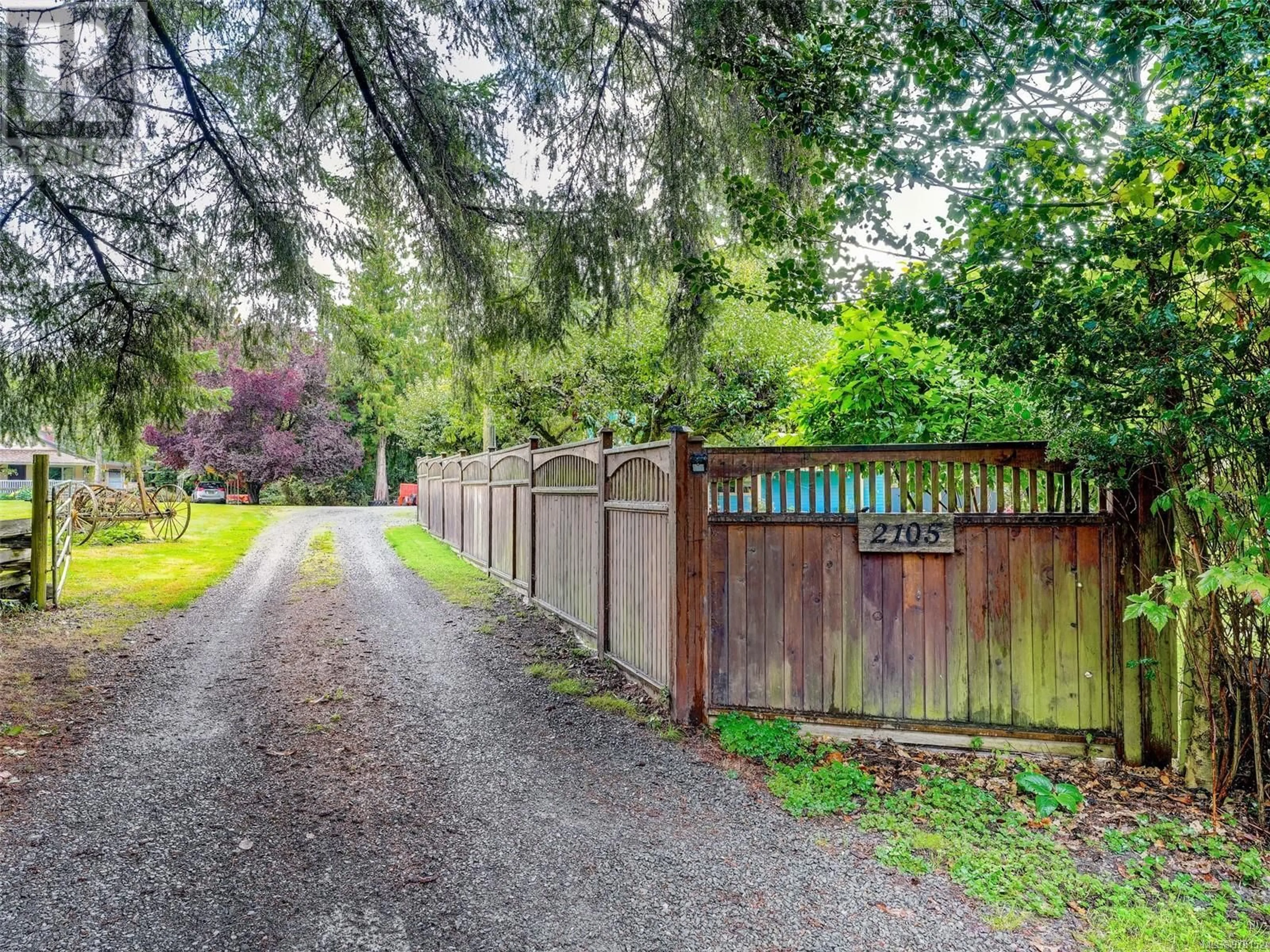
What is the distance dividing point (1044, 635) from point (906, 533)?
Answer: 33.5 inches

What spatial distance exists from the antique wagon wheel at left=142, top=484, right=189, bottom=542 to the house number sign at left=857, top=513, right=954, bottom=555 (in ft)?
40.9

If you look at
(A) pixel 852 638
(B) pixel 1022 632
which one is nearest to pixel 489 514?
(A) pixel 852 638

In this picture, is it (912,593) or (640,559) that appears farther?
(640,559)

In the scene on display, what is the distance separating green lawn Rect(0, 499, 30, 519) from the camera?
42.8ft

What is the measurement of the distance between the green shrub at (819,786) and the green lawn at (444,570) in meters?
4.76

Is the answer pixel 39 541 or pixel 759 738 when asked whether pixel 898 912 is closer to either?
pixel 759 738

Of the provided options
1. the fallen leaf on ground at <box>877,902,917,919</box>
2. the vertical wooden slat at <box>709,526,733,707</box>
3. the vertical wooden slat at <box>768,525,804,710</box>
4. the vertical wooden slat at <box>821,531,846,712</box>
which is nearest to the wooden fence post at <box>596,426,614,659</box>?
the vertical wooden slat at <box>709,526,733,707</box>

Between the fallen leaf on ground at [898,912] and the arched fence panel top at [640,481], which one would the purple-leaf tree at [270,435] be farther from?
the fallen leaf on ground at [898,912]

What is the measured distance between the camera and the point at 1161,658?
3381mm

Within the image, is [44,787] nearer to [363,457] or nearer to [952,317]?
[952,317]

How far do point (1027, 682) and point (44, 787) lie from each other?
4760 millimetres

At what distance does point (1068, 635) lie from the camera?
3547mm

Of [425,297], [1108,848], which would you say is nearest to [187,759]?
[425,297]

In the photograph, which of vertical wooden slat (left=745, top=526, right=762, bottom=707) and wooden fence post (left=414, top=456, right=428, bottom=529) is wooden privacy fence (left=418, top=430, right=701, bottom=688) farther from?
wooden fence post (left=414, top=456, right=428, bottom=529)
